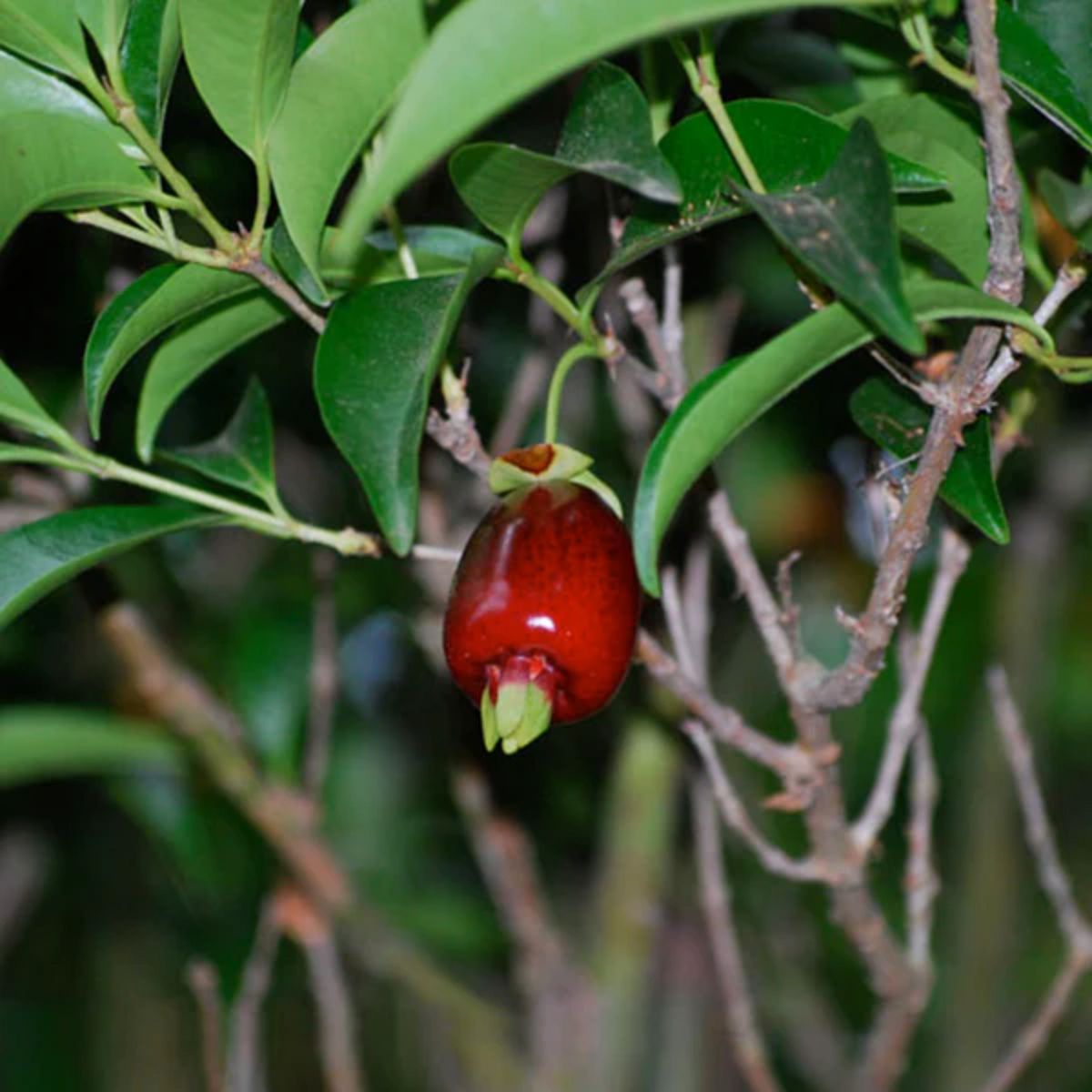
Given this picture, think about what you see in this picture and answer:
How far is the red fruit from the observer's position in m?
0.59

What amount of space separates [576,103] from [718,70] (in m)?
0.29

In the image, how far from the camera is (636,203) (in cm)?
62

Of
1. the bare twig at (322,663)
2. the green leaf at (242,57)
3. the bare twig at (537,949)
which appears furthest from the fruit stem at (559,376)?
the bare twig at (537,949)

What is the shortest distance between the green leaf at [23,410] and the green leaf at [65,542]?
0.13 feet

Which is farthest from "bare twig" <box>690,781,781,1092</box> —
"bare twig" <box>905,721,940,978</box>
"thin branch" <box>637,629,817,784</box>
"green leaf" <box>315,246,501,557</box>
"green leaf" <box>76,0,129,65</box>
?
"green leaf" <box>76,0,129,65</box>

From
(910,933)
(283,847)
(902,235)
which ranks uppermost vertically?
(902,235)

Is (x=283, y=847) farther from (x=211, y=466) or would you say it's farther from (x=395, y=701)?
(x=211, y=466)

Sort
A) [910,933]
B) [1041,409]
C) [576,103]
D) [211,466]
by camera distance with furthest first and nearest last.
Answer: [1041,409] → [910,933] → [211,466] → [576,103]

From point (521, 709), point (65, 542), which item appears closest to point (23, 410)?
point (65, 542)

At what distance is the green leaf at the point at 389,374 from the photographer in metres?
0.56

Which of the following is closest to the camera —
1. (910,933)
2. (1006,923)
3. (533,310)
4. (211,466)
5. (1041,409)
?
(211,466)

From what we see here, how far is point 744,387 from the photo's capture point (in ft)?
1.76

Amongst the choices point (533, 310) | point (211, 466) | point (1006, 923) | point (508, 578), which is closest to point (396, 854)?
point (1006, 923)

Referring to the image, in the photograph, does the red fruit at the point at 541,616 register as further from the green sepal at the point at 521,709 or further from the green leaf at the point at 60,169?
the green leaf at the point at 60,169
